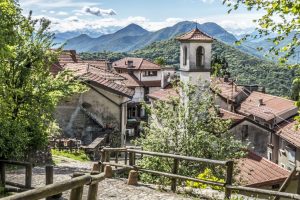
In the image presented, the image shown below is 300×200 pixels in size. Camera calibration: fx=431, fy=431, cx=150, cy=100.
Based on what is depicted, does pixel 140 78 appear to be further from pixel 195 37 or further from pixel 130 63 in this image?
pixel 195 37

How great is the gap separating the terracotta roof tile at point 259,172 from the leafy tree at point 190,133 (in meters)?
2.86

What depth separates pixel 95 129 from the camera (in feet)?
116

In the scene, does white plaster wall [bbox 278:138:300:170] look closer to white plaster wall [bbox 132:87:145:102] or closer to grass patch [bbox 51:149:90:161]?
grass patch [bbox 51:149:90:161]

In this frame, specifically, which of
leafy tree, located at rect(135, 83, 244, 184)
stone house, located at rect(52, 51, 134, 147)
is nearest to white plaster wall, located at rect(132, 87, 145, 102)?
stone house, located at rect(52, 51, 134, 147)

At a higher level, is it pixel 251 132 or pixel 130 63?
pixel 130 63

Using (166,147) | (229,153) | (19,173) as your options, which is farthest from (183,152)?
(19,173)

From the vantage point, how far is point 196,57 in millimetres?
34250

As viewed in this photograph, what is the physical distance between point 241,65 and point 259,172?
134 meters

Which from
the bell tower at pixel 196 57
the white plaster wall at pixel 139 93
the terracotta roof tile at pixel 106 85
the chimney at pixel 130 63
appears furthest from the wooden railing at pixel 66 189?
the chimney at pixel 130 63

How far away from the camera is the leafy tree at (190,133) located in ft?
68.9

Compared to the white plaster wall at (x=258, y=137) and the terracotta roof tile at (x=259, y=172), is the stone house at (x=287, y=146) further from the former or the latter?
the terracotta roof tile at (x=259, y=172)

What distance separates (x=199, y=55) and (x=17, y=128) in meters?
18.1

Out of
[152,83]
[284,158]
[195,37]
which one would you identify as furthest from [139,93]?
[195,37]

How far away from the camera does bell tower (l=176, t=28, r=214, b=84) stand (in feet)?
111
